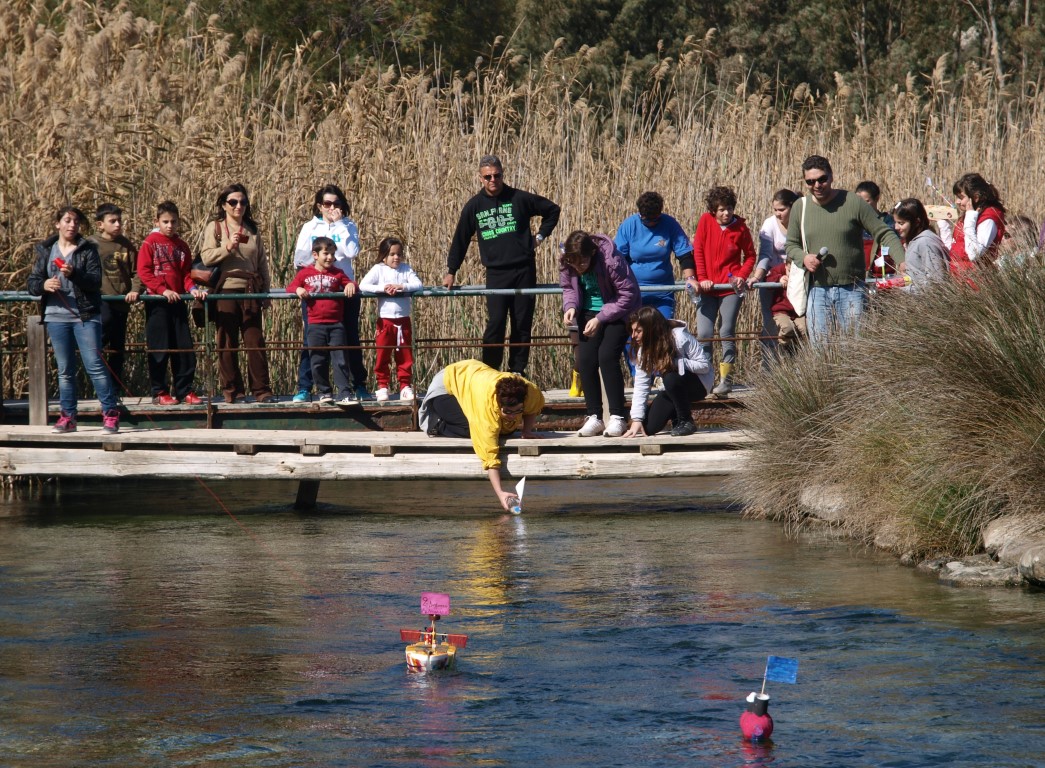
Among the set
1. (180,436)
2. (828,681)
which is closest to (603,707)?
(828,681)

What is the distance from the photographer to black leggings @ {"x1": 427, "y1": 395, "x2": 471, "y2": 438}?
1120cm

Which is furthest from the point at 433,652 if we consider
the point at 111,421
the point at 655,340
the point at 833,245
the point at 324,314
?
the point at 324,314

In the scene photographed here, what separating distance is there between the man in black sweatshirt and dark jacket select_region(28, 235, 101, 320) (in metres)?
2.66

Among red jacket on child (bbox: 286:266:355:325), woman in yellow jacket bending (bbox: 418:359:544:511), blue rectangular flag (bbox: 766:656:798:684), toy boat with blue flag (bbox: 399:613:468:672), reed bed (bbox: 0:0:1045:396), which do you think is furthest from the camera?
reed bed (bbox: 0:0:1045:396)

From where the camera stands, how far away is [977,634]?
7527 mm

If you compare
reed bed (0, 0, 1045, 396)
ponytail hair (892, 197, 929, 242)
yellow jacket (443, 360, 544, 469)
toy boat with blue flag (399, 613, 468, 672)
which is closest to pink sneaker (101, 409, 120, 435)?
reed bed (0, 0, 1045, 396)

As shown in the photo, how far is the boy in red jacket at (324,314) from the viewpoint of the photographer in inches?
Answer: 492

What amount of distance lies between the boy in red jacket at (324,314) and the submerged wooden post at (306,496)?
2.37 ft

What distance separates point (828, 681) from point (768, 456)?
13.5 ft

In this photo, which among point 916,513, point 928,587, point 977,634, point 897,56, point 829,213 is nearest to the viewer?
point 977,634

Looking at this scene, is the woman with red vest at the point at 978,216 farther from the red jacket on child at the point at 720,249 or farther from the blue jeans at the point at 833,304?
the red jacket on child at the point at 720,249

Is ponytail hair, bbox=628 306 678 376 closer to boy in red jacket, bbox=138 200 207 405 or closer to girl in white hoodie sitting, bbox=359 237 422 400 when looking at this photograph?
girl in white hoodie sitting, bbox=359 237 422 400

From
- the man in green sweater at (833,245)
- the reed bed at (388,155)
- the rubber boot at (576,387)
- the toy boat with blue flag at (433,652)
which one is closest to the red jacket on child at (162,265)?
the reed bed at (388,155)

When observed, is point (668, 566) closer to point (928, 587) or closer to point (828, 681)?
point (928, 587)
